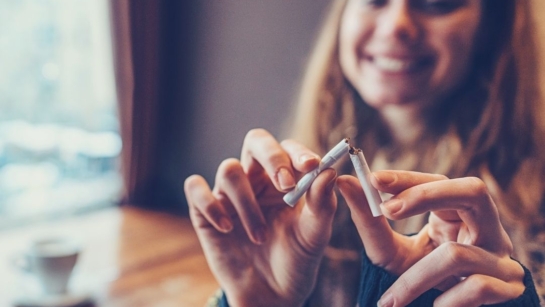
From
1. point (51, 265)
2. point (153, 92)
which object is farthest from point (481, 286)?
point (153, 92)

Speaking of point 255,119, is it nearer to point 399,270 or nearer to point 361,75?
point 361,75

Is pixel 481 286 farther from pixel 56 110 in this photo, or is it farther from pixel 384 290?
pixel 56 110

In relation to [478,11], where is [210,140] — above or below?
below

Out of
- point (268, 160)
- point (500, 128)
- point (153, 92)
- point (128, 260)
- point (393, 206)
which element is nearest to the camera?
point (393, 206)

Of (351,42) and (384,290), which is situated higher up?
(351,42)

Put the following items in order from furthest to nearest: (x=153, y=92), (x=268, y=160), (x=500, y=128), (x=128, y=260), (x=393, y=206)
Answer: (x=153, y=92) < (x=128, y=260) < (x=500, y=128) < (x=268, y=160) < (x=393, y=206)

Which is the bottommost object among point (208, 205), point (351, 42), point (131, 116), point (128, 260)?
point (128, 260)

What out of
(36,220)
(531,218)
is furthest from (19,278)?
(531,218)
